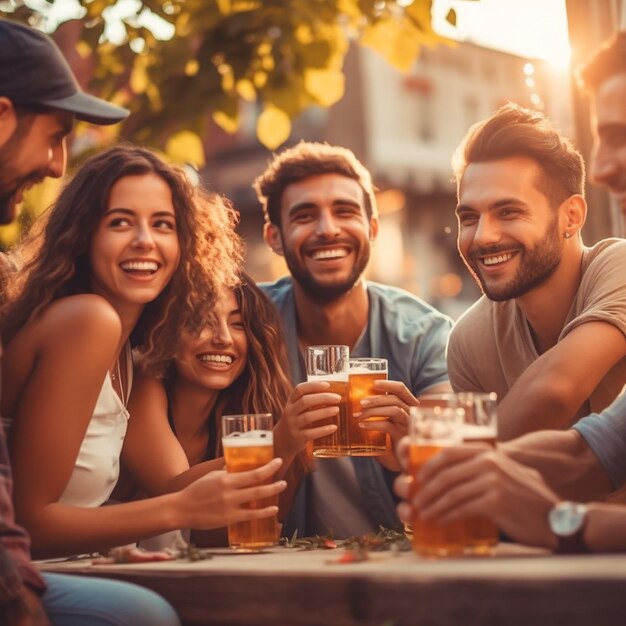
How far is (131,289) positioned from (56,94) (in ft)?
2.26

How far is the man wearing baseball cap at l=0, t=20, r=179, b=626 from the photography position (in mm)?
2238

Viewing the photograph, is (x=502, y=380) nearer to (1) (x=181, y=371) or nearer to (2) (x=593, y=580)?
(1) (x=181, y=371)

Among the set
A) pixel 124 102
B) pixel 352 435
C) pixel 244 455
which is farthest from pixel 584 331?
pixel 124 102

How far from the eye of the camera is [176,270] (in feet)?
11.6

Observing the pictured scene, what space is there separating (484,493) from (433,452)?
0.45 feet

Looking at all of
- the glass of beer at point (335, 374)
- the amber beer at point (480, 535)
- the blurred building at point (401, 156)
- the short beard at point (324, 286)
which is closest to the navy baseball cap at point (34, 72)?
the glass of beer at point (335, 374)

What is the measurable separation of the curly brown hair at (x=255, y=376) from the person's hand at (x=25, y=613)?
154cm

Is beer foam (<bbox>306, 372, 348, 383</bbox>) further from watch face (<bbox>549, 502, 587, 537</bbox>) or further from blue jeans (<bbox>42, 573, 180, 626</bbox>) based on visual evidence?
watch face (<bbox>549, 502, 587, 537</bbox>)

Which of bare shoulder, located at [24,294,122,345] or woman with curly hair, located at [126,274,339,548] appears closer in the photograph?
bare shoulder, located at [24,294,122,345]

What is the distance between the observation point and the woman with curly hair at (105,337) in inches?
107

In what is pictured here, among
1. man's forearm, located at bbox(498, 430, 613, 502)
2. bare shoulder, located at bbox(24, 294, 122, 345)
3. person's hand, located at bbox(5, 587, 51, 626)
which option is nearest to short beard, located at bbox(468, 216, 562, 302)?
man's forearm, located at bbox(498, 430, 613, 502)

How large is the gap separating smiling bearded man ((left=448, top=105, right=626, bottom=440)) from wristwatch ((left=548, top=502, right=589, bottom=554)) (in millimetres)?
1293

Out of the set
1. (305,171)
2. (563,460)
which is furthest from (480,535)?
(305,171)

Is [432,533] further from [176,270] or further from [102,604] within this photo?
[176,270]
